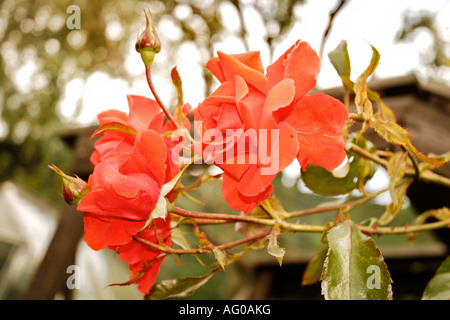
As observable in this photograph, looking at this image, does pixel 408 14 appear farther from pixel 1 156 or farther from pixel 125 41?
pixel 1 156

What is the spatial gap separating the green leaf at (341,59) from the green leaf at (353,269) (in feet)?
0.42

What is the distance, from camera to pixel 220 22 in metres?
1.86

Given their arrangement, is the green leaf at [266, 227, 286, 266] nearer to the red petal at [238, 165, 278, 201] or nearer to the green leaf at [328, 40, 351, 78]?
the red petal at [238, 165, 278, 201]

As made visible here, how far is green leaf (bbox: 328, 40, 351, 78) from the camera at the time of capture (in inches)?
12.4

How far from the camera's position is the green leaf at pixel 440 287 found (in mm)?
308

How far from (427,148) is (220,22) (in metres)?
1.45

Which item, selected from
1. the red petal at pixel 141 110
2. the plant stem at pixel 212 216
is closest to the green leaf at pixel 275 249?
the plant stem at pixel 212 216

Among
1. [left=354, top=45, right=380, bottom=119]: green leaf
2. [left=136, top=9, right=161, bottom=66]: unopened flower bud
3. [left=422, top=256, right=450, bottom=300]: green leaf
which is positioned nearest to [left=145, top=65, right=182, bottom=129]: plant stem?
[left=136, top=9, right=161, bottom=66]: unopened flower bud

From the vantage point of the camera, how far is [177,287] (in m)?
0.35

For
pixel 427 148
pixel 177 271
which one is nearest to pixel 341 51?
pixel 427 148

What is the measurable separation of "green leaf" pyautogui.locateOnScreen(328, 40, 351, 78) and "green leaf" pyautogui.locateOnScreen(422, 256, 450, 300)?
187mm

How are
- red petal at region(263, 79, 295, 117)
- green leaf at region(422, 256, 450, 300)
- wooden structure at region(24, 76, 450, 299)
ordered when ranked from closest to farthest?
red petal at region(263, 79, 295, 117) < green leaf at region(422, 256, 450, 300) < wooden structure at region(24, 76, 450, 299)

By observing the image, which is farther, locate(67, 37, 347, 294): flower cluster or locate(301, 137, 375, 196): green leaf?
locate(301, 137, 375, 196): green leaf

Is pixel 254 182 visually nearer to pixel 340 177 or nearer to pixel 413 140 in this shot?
pixel 340 177
